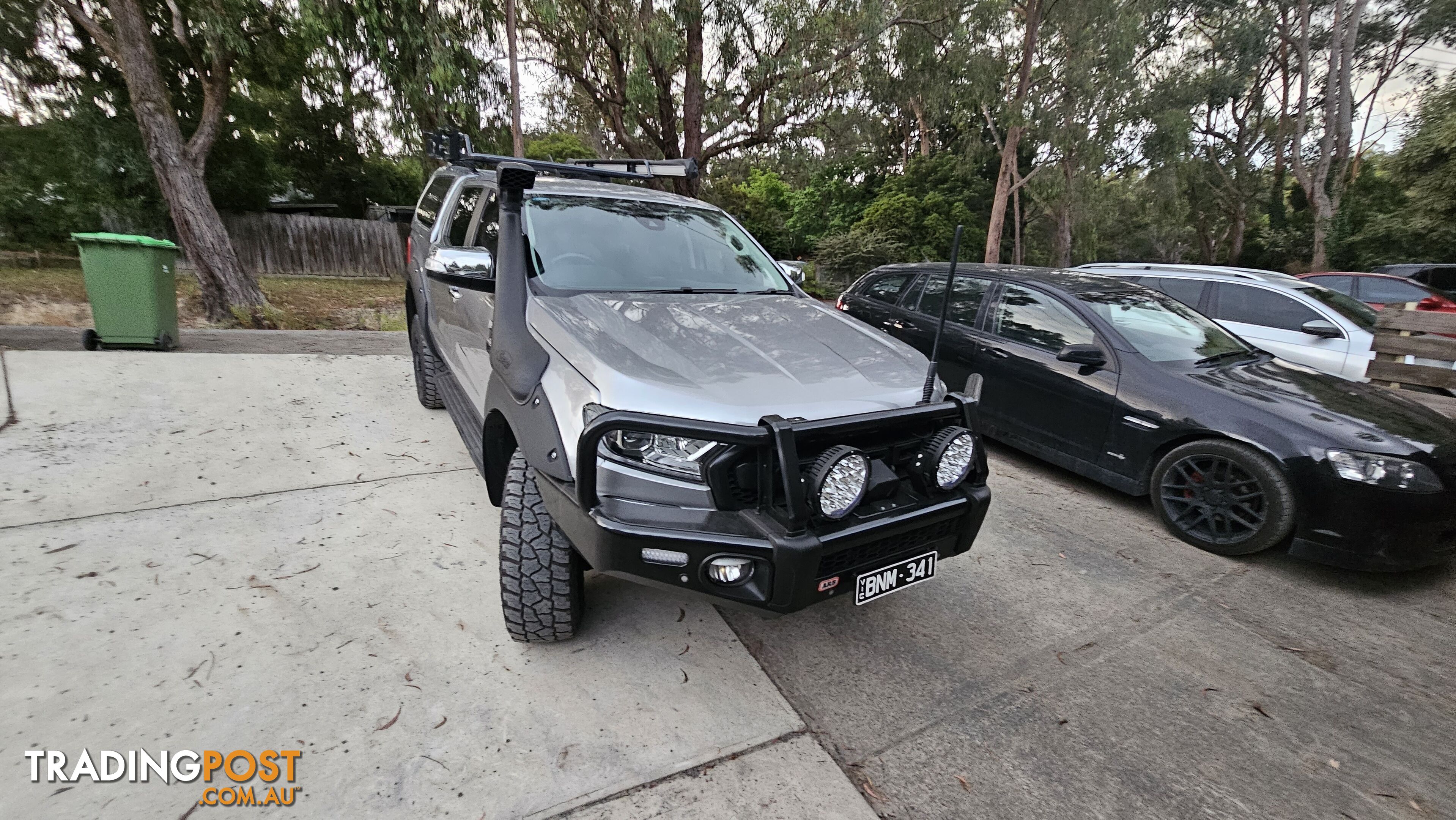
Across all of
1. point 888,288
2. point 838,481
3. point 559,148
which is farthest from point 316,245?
point 838,481

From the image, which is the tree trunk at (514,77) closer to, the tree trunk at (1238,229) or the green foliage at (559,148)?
the green foliage at (559,148)

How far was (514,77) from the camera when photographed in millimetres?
10688

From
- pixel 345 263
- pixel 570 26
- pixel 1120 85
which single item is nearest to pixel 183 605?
pixel 570 26

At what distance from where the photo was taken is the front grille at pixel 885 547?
6.47ft

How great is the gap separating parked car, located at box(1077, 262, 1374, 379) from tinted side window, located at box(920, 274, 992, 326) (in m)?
2.18

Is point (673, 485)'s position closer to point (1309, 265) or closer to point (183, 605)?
point (183, 605)

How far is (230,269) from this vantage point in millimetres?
8234

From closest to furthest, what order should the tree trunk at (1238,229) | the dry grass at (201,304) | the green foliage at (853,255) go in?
the dry grass at (201,304)
the green foliage at (853,255)
the tree trunk at (1238,229)

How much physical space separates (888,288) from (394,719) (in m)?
5.20

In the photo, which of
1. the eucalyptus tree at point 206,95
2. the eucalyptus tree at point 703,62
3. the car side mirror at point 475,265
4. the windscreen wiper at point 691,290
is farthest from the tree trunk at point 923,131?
the car side mirror at point 475,265

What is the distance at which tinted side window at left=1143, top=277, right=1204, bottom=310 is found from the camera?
6.73 m

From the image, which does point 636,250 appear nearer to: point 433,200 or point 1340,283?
point 433,200

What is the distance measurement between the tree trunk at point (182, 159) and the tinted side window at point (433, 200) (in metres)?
4.68

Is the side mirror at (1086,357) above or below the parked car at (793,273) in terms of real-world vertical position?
below
